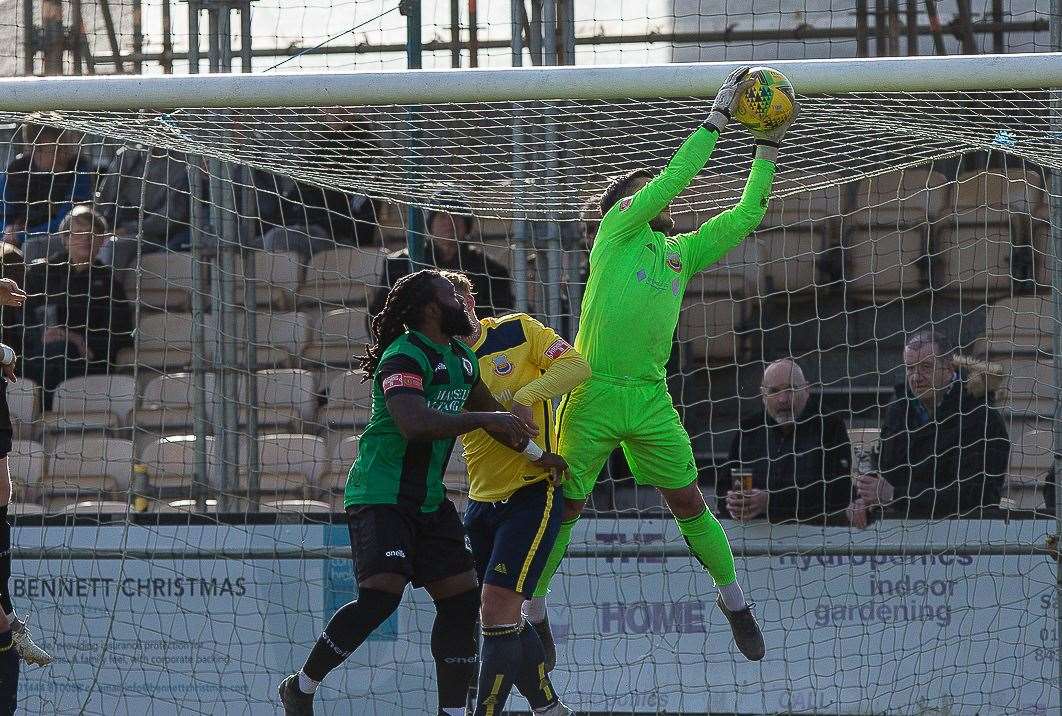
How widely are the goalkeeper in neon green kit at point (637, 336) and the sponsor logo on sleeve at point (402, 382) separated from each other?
0.79 m

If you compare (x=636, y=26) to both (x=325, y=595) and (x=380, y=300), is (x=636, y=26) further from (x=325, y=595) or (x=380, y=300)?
(x=325, y=595)

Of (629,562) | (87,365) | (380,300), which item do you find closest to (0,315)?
(87,365)

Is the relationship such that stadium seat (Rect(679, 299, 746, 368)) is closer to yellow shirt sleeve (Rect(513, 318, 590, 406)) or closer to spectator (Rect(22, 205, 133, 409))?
yellow shirt sleeve (Rect(513, 318, 590, 406))

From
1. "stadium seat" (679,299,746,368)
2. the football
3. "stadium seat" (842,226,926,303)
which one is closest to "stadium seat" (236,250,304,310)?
"stadium seat" (679,299,746,368)

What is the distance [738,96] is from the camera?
4.80 meters

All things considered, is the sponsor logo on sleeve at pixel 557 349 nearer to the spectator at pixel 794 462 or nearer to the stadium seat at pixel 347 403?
the spectator at pixel 794 462

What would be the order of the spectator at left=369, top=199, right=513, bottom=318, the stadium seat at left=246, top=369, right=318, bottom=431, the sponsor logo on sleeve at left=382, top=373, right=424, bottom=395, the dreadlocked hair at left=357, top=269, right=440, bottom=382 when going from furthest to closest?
the spectator at left=369, top=199, right=513, bottom=318 < the stadium seat at left=246, top=369, right=318, bottom=431 < the dreadlocked hair at left=357, top=269, right=440, bottom=382 < the sponsor logo on sleeve at left=382, top=373, right=424, bottom=395

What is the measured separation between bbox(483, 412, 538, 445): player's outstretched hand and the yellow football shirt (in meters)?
0.37

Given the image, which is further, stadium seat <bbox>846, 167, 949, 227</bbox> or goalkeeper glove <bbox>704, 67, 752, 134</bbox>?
stadium seat <bbox>846, 167, 949, 227</bbox>

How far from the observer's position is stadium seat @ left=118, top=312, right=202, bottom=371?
285 inches

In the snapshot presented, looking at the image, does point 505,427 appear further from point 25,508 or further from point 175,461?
point 25,508

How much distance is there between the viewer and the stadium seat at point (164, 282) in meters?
7.45

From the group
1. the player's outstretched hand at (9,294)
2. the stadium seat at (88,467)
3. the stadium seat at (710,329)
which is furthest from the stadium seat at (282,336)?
the stadium seat at (710,329)

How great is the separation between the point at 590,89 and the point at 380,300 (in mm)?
2339
